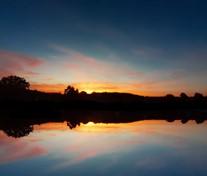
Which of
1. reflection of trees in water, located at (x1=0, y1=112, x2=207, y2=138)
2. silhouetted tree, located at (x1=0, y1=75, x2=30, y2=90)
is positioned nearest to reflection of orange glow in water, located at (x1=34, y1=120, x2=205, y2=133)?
reflection of trees in water, located at (x1=0, y1=112, x2=207, y2=138)

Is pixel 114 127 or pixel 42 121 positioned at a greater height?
pixel 42 121

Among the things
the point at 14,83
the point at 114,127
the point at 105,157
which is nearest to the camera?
the point at 105,157

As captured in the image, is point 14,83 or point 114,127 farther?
point 14,83

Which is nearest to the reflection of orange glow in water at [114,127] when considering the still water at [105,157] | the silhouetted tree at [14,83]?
the still water at [105,157]

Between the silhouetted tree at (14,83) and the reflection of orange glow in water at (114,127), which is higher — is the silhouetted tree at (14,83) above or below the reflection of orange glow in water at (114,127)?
above

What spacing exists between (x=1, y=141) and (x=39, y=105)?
59.5 metres

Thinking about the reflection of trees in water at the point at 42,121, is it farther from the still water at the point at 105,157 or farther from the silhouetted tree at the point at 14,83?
the silhouetted tree at the point at 14,83

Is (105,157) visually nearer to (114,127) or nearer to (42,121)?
(114,127)

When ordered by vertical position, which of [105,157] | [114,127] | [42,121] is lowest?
[105,157]

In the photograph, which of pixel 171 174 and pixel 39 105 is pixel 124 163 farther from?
pixel 39 105

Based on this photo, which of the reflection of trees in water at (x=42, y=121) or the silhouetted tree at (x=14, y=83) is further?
the silhouetted tree at (x=14, y=83)

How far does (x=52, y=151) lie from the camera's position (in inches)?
854

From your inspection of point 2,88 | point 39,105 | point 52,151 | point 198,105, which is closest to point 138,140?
point 52,151

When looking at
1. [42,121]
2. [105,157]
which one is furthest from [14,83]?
[105,157]
